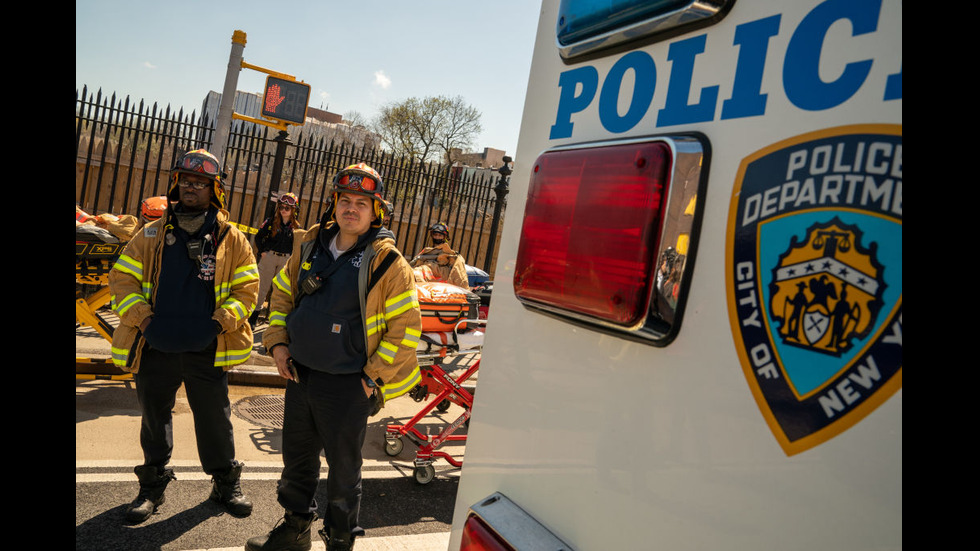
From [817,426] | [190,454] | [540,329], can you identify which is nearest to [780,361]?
[817,426]

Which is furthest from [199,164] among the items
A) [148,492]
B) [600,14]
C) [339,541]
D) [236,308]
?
[600,14]

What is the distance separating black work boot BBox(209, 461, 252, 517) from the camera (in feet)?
12.6

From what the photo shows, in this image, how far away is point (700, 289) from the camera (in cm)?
102

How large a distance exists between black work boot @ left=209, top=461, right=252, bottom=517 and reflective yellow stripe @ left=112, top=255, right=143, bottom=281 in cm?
126

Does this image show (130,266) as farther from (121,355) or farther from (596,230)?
(596,230)

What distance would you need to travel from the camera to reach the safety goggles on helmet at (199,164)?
3.74m

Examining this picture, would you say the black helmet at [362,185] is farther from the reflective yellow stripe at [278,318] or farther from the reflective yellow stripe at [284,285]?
the reflective yellow stripe at [278,318]

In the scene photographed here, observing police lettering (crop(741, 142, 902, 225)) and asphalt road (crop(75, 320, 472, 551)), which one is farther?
asphalt road (crop(75, 320, 472, 551))

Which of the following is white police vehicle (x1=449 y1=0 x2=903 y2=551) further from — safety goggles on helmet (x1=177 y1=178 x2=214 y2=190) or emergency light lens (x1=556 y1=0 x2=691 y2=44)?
safety goggles on helmet (x1=177 y1=178 x2=214 y2=190)

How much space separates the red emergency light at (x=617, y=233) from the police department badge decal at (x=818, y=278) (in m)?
0.09

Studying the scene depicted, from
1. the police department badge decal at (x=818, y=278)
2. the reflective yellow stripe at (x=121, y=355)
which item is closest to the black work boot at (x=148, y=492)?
the reflective yellow stripe at (x=121, y=355)

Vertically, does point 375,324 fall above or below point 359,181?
below

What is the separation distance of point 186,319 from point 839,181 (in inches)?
A: 140

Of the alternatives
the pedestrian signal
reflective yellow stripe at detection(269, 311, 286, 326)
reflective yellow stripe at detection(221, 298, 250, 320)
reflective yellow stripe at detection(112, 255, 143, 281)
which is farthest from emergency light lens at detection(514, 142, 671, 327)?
the pedestrian signal
